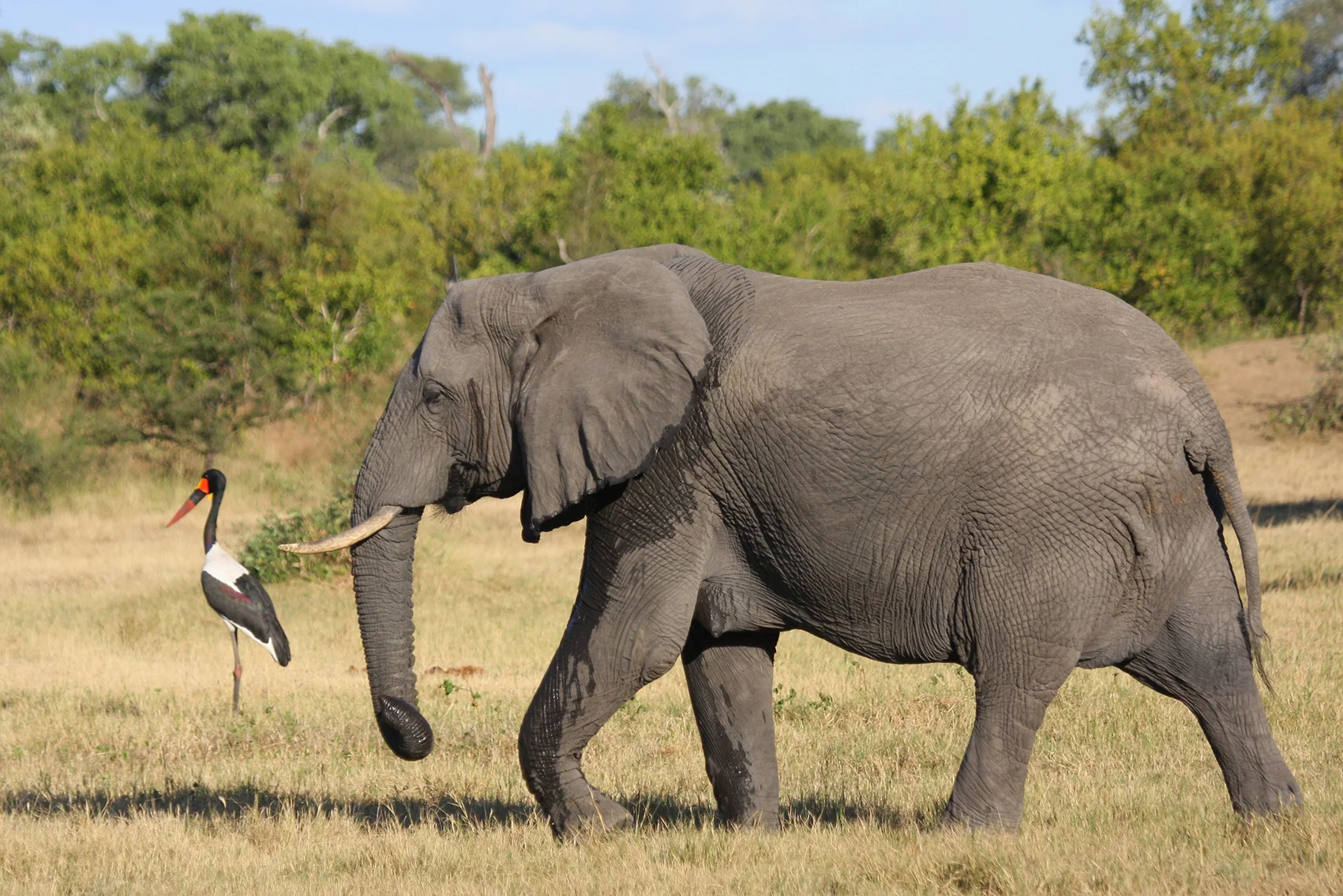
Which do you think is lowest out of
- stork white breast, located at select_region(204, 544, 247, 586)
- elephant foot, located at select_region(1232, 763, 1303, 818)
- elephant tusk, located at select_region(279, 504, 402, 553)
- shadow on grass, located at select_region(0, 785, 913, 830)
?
shadow on grass, located at select_region(0, 785, 913, 830)

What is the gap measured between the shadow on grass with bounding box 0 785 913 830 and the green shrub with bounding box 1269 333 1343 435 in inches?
742

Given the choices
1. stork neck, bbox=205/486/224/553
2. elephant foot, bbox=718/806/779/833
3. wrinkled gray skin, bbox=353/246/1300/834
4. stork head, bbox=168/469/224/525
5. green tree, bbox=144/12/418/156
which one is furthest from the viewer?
green tree, bbox=144/12/418/156

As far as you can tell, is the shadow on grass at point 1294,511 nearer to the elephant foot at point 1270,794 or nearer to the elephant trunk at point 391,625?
the elephant foot at point 1270,794

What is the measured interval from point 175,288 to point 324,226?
3167mm

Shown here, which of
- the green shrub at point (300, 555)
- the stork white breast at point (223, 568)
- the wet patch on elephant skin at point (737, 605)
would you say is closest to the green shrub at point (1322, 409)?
the green shrub at point (300, 555)

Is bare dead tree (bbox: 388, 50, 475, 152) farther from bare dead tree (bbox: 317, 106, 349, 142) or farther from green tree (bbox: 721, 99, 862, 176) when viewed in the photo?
green tree (bbox: 721, 99, 862, 176)

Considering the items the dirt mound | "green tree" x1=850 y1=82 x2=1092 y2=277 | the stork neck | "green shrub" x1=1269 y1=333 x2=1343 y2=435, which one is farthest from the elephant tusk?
"green tree" x1=850 y1=82 x2=1092 y2=277

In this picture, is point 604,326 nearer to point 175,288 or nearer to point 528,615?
point 528,615

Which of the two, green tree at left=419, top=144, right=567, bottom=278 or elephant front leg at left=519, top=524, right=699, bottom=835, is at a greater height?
green tree at left=419, top=144, right=567, bottom=278

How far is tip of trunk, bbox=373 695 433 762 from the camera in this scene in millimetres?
5719

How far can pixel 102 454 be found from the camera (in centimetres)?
2295

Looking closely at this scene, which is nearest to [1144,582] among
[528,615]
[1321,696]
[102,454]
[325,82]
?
[1321,696]

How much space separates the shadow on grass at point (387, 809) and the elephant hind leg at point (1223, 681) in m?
1.10

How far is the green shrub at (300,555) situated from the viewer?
1389cm
